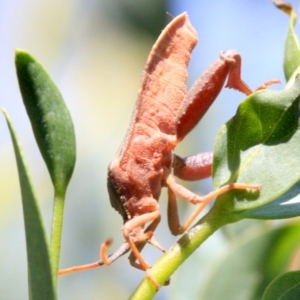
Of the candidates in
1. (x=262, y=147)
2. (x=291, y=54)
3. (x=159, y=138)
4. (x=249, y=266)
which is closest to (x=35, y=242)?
(x=262, y=147)

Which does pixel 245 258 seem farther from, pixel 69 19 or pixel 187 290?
pixel 69 19

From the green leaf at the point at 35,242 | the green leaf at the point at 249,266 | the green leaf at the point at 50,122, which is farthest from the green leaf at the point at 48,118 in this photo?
the green leaf at the point at 249,266

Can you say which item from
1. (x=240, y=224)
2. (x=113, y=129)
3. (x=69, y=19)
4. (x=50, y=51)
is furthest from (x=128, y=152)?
(x=69, y=19)

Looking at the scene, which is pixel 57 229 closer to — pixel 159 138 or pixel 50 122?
pixel 50 122

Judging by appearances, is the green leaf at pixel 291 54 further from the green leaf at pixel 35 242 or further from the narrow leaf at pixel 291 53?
the green leaf at pixel 35 242

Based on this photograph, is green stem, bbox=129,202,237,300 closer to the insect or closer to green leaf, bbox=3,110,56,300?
green leaf, bbox=3,110,56,300

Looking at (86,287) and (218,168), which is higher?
(218,168)
